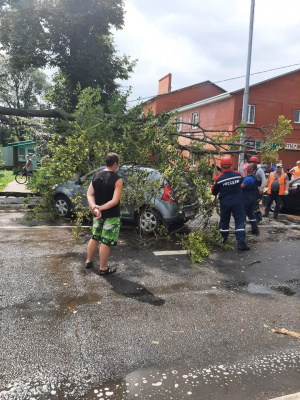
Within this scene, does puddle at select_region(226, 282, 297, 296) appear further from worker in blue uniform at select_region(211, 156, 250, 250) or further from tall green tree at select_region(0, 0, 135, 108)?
tall green tree at select_region(0, 0, 135, 108)

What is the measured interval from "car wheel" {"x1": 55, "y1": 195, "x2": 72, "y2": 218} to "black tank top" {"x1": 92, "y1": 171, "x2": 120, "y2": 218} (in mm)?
3990

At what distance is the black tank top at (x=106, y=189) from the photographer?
4441 mm

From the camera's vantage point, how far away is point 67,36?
18.9m

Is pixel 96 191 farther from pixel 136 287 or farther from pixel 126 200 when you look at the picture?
pixel 126 200

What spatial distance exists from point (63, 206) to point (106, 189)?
4253 mm

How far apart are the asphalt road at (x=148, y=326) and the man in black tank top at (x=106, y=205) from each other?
54 centimetres

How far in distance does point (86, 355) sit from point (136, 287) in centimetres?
155

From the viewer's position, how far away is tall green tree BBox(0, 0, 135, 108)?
1730 centimetres

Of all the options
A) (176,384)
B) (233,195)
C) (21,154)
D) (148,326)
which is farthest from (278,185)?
(21,154)

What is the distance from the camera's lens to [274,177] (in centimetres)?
968

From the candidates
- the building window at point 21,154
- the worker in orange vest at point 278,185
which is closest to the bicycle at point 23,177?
the worker in orange vest at point 278,185

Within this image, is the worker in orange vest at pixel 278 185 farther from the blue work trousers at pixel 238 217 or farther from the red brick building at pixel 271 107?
the red brick building at pixel 271 107

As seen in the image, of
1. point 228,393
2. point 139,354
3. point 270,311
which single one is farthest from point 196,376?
point 270,311

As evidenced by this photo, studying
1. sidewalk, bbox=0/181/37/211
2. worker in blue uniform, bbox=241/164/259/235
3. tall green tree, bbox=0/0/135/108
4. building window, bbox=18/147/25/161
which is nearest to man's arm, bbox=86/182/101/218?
worker in blue uniform, bbox=241/164/259/235
